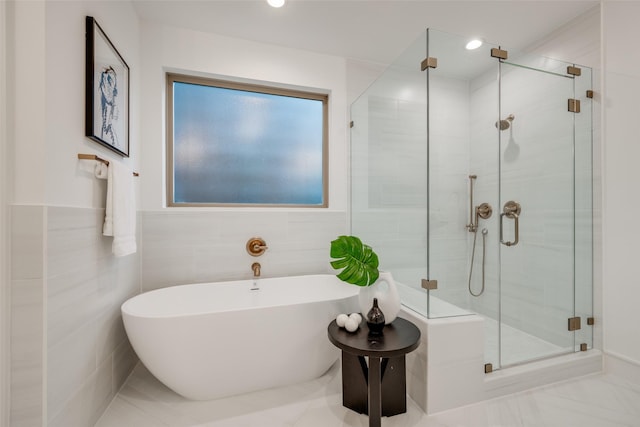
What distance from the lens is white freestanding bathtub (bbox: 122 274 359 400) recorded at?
1.43 meters

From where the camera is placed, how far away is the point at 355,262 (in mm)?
1556

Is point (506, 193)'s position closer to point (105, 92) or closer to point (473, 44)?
point (473, 44)

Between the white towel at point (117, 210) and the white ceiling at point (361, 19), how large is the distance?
1321mm

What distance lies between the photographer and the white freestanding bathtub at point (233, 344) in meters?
1.43

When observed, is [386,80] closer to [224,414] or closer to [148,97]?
[148,97]

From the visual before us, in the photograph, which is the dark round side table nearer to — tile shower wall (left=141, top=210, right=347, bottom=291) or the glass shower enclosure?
the glass shower enclosure

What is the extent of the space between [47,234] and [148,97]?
150 centimetres

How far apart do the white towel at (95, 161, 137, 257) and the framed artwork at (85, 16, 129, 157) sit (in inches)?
6.9

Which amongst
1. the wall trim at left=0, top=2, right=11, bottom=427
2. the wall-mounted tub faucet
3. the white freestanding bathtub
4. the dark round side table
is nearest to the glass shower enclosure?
the dark round side table

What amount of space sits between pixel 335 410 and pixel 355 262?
2.68ft

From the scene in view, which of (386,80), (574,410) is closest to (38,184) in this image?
(386,80)

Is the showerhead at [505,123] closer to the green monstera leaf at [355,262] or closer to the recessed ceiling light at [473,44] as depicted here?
the recessed ceiling light at [473,44]

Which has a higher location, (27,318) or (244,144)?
(244,144)

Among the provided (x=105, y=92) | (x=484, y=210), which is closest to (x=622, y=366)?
(x=484, y=210)
